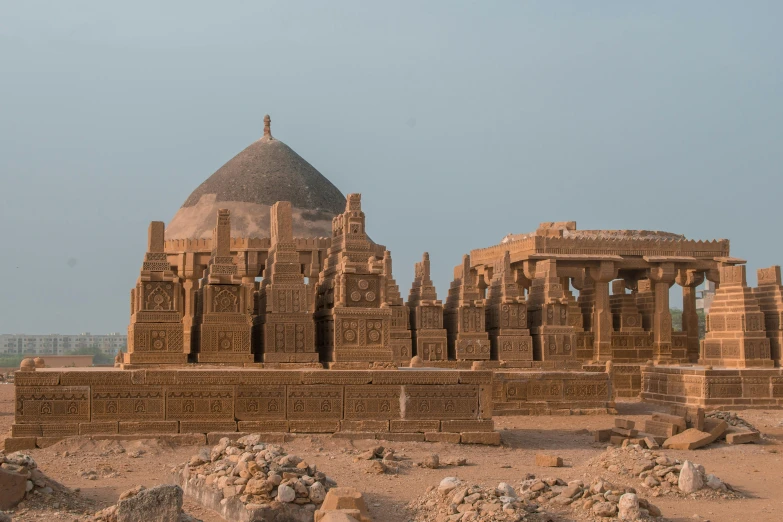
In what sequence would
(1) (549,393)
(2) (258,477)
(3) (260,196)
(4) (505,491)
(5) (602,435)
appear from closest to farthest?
1. (4) (505,491)
2. (2) (258,477)
3. (5) (602,435)
4. (1) (549,393)
5. (3) (260,196)

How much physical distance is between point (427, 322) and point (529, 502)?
521 inches

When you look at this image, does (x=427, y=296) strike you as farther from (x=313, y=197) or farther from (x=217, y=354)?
(x=313, y=197)

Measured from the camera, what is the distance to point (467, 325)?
21.9 metres

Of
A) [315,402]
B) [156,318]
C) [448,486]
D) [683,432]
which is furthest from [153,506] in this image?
[683,432]

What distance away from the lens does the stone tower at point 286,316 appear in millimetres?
15492

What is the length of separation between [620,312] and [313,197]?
10586mm

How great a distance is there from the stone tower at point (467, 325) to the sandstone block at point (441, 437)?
7.37 metres

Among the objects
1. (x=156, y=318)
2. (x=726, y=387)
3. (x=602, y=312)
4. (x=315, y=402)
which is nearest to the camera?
(x=315, y=402)

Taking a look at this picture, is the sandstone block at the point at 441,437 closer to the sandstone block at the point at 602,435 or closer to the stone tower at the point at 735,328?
the sandstone block at the point at 602,435

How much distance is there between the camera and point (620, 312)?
93.9 ft

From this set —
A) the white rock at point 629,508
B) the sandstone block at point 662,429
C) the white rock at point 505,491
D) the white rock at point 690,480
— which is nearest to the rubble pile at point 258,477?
the white rock at point 505,491

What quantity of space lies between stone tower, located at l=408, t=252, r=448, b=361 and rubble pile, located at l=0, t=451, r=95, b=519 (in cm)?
1257

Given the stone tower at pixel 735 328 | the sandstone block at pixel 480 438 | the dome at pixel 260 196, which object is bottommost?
the sandstone block at pixel 480 438

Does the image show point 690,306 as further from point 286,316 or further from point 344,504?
point 344,504
